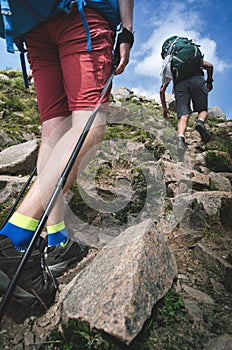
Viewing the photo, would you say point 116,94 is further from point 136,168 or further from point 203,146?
point 136,168

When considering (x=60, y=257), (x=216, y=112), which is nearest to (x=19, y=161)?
(x=60, y=257)

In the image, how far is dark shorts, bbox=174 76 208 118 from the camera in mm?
5766

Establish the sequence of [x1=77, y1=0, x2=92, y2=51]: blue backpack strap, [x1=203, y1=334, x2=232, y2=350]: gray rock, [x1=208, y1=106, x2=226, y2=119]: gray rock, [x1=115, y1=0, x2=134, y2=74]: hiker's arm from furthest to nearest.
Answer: [x1=208, y1=106, x2=226, y2=119]: gray rock, [x1=115, y1=0, x2=134, y2=74]: hiker's arm, [x1=77, y1=0, x2=92, y2=51]: blue backpack strap, [x1=203, y1=334, x2=232, y2=350]: gray rock

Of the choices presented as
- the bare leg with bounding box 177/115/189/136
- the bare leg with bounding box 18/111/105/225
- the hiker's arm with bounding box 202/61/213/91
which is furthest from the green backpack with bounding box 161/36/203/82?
the bare leg with bounding box 18/111/105/225

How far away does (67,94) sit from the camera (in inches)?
67.7

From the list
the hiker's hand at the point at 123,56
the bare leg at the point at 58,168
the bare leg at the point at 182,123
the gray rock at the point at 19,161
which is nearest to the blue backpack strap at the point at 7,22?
the bare leg at the point at 58,168

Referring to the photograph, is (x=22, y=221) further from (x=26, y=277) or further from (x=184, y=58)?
(x=184, y=58)

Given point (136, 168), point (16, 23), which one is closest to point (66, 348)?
point (16, 23)

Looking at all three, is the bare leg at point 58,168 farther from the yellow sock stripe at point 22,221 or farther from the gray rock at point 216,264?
the gray rock at point 216,264

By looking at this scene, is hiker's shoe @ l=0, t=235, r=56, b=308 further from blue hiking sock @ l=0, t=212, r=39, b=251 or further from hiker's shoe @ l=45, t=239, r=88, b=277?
hiker's shoe @ l=45, t=239, r=88, b=277

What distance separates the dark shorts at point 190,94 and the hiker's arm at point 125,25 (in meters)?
4.30

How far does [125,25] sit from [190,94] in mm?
4503

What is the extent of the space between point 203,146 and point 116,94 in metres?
7.90

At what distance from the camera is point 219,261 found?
195cm
